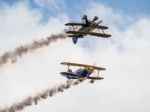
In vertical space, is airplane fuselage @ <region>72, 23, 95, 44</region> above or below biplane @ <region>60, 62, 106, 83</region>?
above

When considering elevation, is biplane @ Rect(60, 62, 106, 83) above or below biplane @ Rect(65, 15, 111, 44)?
below

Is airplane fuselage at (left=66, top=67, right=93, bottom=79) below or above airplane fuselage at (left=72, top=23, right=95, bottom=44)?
below

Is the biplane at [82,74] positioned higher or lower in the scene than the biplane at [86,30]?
lower

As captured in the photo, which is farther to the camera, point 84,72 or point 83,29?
point 84,72

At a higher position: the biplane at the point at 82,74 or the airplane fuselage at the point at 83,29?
the airplane fuselage at the point at 83,29

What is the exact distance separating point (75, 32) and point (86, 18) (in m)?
3.88

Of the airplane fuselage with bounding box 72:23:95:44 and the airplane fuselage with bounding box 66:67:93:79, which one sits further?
the airplane fuselage with bounding box 66:67:93:79

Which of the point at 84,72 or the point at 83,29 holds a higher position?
the point at 83,29

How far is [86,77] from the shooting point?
86.7m

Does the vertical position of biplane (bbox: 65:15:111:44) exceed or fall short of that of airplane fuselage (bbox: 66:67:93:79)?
it exceeds it

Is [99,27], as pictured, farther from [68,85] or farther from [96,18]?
[68,85]

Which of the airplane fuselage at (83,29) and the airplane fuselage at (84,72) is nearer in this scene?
the airplane fuselage at (83,29)

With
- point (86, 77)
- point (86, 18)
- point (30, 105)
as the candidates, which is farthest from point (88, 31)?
point (30, 105)

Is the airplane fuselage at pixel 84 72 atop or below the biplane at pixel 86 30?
below
